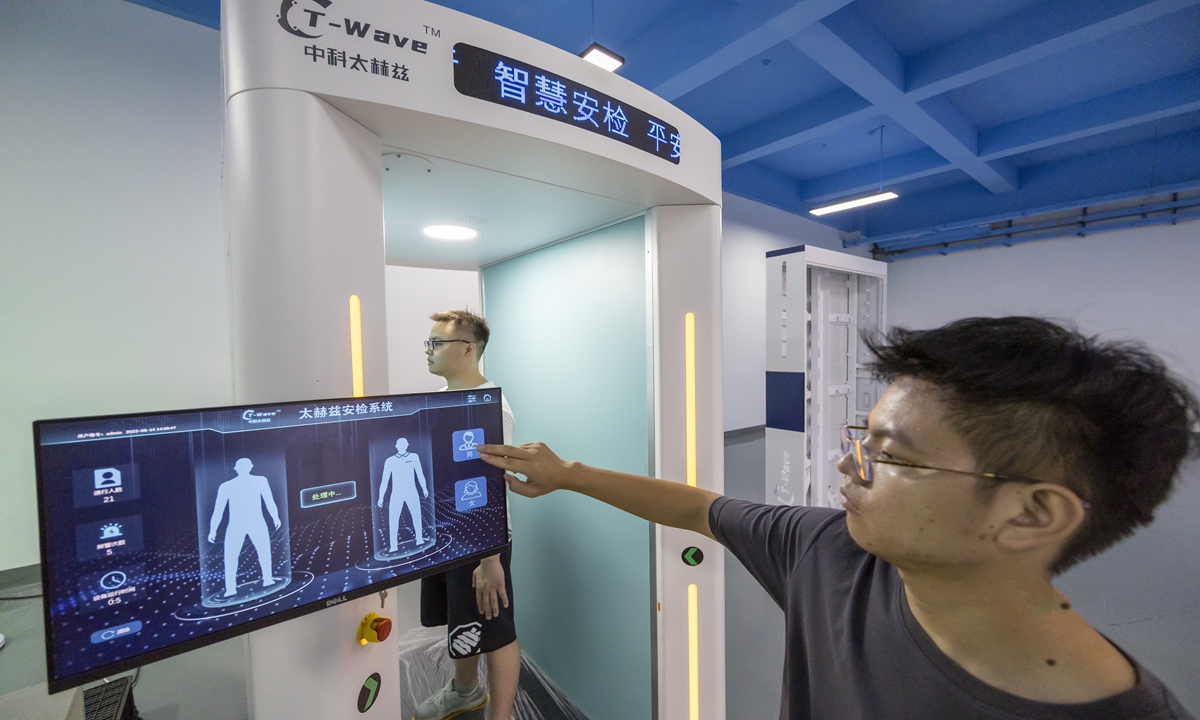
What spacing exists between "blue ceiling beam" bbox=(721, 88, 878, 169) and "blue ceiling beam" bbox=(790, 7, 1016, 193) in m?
0.24

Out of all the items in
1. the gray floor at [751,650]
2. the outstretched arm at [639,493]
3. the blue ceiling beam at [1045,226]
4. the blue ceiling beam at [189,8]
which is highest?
the blue ceiling beam at [189,8]

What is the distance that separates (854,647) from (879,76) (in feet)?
13.6

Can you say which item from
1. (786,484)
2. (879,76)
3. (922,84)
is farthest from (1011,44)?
(786,484)

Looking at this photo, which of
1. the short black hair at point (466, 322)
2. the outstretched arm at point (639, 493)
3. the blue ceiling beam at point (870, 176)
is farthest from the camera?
the blue ceiling beam at point (870, 176)

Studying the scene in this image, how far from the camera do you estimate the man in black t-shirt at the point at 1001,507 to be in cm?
61

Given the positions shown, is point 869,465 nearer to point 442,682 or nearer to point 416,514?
point 416,514

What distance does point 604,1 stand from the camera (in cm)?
298

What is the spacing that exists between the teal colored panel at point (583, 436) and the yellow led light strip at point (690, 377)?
0.57 feet

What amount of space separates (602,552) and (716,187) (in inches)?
58.8

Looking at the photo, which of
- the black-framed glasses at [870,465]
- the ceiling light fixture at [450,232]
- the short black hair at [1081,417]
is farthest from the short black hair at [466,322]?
the short black hair at [1081,417]

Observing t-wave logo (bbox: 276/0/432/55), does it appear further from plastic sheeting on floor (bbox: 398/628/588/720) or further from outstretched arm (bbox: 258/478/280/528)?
plastic sheeting on floor (bbox: 398/628/588/720)

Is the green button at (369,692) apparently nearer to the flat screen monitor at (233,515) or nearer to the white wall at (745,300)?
the flat screen monitor at (233,515)

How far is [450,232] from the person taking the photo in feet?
5.99

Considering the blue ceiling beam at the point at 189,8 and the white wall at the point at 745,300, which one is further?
the white wall at the point at 745,300
